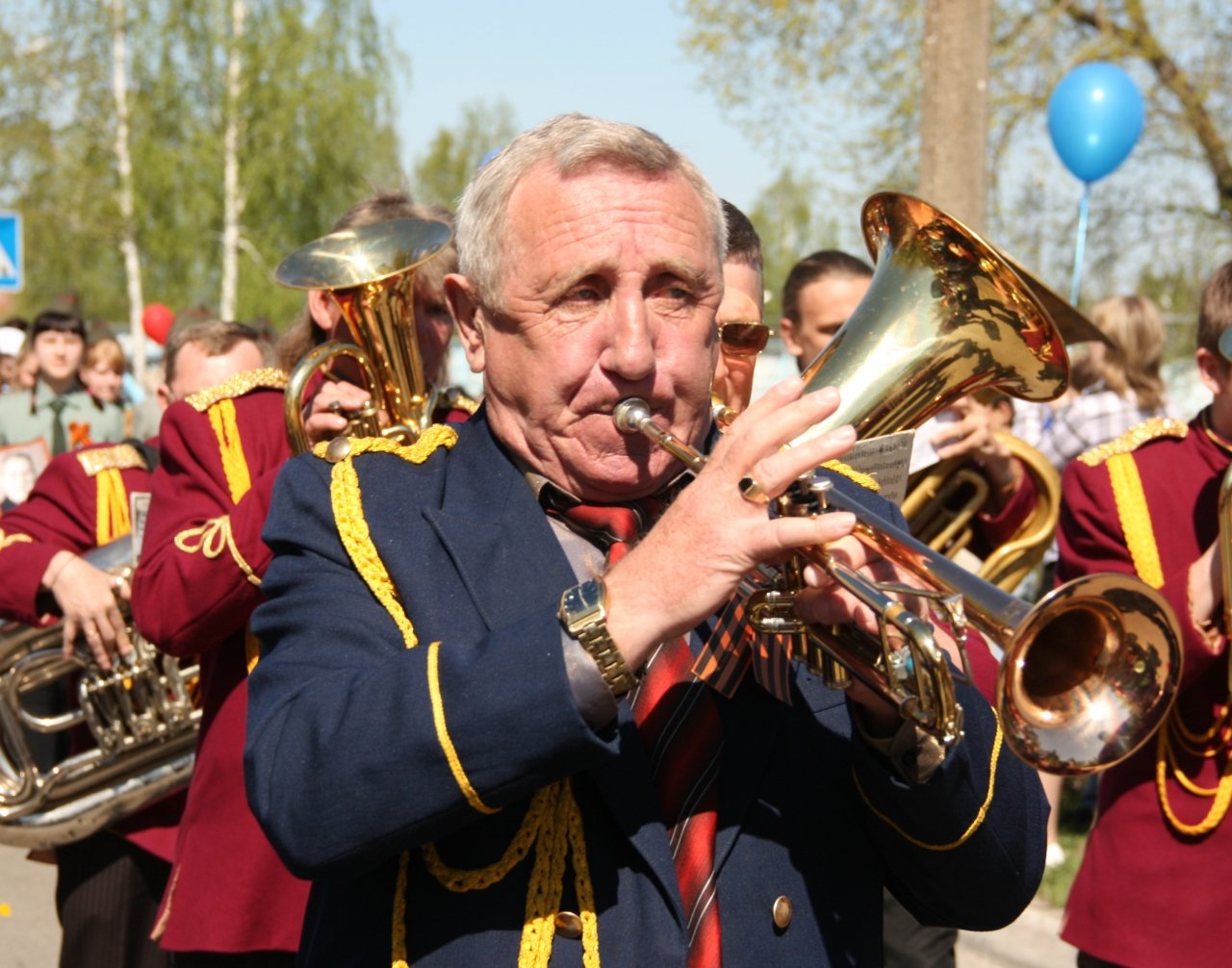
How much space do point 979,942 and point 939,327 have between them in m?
3.73

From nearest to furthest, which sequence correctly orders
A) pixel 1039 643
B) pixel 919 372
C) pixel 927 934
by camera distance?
pixel 1039 643 < pixel 919 372 < pixel 927 934

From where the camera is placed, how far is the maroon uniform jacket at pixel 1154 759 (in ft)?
10.3

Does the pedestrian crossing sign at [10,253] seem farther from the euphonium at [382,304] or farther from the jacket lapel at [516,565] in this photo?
the jacket lapel at [516,565]

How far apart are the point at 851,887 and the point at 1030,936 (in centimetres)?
399

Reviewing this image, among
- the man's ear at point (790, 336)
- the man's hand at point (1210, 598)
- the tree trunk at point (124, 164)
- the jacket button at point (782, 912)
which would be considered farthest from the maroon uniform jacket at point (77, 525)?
the tree trunk at point (124, 164)

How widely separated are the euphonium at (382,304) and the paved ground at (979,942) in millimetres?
3204

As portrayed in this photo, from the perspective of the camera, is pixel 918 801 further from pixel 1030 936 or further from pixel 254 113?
pixel 254 113

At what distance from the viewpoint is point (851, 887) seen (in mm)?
2131

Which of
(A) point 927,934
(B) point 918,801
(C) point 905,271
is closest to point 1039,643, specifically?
(B) point 918,801

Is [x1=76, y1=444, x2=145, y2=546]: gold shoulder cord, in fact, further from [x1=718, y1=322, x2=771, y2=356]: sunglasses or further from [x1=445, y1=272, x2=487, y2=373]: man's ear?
[x1=445, y1=272, x2=487, y2=373]: man's ear

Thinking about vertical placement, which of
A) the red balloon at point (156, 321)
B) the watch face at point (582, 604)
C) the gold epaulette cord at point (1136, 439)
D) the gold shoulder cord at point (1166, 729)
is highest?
the watch face at point (582, 604)

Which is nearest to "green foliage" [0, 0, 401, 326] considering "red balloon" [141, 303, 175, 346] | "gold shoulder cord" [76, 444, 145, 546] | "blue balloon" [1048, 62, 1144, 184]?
"red balloon" [141, 303, 175, 346]

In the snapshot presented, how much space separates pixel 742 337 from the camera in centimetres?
321

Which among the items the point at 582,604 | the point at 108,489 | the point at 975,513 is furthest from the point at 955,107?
the point at 582,604
